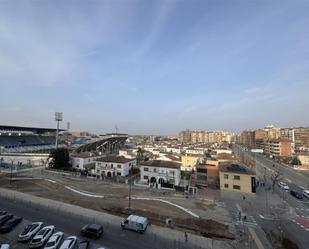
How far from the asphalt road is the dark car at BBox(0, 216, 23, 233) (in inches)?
20.5

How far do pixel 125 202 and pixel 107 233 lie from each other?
12.2 meters

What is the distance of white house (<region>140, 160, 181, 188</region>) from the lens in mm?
48031

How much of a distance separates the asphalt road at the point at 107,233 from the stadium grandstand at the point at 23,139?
2529 inches

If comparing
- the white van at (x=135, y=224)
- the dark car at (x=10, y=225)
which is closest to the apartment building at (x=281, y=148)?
the white van at (x=135, y=224)

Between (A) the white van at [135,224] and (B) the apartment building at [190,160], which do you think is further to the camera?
(B) the apartment building at [190,160]

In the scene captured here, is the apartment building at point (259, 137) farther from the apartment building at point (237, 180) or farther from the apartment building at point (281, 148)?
the apartment building at point (237, 180)

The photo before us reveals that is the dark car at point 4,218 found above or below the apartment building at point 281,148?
below

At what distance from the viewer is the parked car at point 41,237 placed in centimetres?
1728

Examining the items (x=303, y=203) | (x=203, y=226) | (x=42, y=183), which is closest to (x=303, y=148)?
(x=303, y=203)

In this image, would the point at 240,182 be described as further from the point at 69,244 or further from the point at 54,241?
the point at 54,241

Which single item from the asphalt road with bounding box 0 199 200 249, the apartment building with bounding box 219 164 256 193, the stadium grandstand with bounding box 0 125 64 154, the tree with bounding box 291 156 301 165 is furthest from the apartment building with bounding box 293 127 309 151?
the stadium grandstand with bounding box 0 125 64 154

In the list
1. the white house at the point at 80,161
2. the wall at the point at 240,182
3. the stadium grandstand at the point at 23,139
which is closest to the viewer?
the wall at the point at 240,182

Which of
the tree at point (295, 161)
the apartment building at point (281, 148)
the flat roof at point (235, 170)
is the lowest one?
the tree at point (295, 161)

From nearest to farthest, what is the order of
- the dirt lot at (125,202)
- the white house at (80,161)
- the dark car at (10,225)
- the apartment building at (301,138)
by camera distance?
the dark car at (10,225) < the dirt lot at (125,202) < the white house at (80,161) < the apartment building at (301,138)
